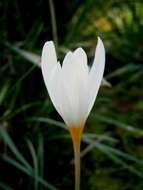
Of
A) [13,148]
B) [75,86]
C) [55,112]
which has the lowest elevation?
[55,112]

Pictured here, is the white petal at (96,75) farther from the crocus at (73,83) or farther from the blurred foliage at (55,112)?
the blurred foliage at (55,112)

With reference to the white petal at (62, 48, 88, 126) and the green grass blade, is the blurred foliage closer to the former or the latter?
the green grass blade

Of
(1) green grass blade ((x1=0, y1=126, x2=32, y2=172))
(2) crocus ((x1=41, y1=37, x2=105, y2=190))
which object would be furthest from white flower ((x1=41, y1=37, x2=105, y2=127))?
(1) green grass blade ((x1=0, y1=126, x2=32, y2=172))

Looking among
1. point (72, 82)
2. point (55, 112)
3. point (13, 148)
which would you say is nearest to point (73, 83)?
point (72, 82)

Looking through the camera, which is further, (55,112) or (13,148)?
(55,112)

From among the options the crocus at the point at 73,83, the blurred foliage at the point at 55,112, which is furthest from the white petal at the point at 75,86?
the blurred foliage at the point at 55,112

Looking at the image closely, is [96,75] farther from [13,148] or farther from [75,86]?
[13,148]

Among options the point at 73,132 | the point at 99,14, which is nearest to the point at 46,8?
the point at 99,14
